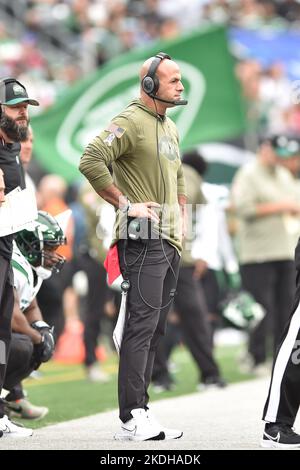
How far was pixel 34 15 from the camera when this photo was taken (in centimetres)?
2245

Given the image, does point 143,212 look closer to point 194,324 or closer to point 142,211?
point 142,211

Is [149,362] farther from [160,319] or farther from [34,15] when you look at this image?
[34,15]

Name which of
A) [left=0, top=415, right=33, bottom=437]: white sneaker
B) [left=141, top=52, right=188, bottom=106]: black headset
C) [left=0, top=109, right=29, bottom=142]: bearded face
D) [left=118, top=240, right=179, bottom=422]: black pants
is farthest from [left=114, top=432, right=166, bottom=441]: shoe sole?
[left=141, top=52, right=188, bottom=106]: black headset

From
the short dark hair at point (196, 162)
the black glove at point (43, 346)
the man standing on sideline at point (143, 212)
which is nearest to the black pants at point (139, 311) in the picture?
the man standing on sideline at point (143, 212)

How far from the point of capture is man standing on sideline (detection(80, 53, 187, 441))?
716 centimetres

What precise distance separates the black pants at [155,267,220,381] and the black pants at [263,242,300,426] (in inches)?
167

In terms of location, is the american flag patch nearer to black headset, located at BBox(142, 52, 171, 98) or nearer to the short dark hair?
black headset, located at BBox(142, 52, 171, 98)

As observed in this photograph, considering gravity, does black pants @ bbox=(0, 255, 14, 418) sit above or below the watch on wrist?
below

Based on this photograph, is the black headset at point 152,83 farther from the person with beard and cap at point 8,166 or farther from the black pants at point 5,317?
the black pants at point 5,317

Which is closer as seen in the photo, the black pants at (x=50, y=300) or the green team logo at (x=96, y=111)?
the black pants at (x=50, y=300)

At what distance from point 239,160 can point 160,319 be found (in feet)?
30.1

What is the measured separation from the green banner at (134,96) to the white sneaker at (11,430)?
294 inches

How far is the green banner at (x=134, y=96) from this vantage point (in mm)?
14812

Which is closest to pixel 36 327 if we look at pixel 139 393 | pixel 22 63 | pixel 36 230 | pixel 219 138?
pixel 36 230
